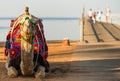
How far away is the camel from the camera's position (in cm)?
1515

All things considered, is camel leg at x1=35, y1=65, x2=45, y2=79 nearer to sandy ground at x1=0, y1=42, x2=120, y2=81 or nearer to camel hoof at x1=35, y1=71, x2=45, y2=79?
camel hoof at x1=35, y1=71, x2=45, y2=79

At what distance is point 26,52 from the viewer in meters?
15.1

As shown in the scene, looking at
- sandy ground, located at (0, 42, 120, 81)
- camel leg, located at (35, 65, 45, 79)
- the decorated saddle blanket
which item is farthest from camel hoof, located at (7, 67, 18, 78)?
camel leg, located at (35, 65, 45, 79)

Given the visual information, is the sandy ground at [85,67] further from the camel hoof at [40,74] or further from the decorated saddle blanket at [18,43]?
the decorated saddle blanket at [18,43]

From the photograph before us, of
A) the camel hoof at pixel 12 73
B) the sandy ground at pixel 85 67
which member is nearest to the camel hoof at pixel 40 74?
the sandy ground at pixel 85 67

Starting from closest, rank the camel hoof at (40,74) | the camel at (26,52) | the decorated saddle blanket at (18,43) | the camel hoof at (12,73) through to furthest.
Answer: the camel at (26,52) → the camel hoof at (40,74) → the camel hoof at (12,73) → the decorated saddle blanket at (18,43)

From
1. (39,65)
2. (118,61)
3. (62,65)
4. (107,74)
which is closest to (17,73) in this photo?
(39,65)

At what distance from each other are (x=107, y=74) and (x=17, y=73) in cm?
281

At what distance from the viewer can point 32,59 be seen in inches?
599

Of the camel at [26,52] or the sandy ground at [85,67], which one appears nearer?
the camel at [26,52]

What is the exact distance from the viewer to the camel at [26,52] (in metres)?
15.1

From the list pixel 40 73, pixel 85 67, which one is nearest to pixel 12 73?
pixel 40 73

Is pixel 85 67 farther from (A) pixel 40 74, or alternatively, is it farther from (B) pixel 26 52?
(B) pixel 26 52

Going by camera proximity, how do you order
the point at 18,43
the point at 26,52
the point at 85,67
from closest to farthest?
1. the point at 26,52
2. the point at 18,43
3. the point at 85,67
